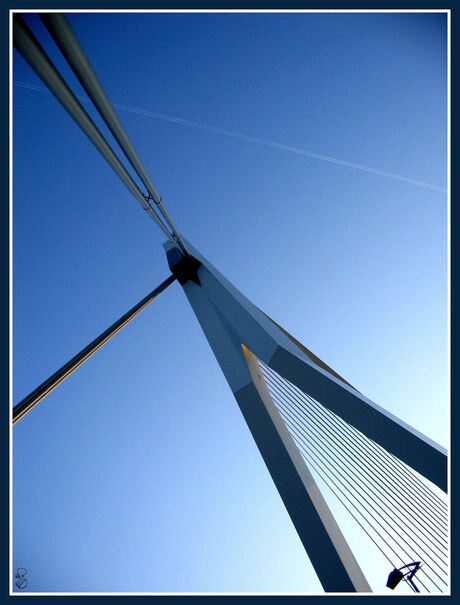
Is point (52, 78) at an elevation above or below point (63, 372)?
above

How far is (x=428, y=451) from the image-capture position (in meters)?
2.49

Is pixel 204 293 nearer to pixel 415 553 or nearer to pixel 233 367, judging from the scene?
pixel 233 367

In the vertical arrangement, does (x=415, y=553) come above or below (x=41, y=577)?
above

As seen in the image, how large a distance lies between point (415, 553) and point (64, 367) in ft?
13.2

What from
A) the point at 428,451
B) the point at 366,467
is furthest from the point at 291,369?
the point at 366,467
